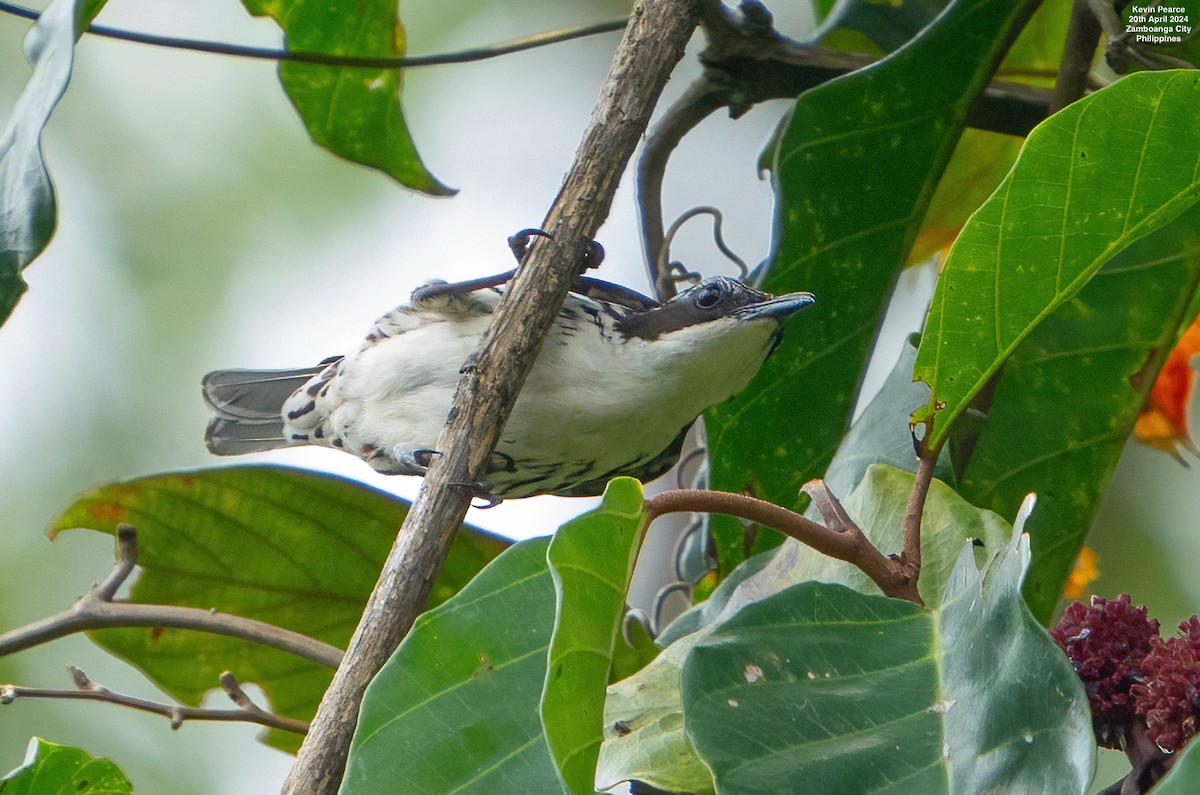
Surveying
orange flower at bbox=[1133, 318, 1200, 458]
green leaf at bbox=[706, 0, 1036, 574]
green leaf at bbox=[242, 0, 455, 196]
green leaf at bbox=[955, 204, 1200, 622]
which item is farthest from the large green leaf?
green leaf at bbox=[242, 0, 455, 196]

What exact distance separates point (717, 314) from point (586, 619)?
1267 millimetres

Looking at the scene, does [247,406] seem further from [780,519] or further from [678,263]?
[780,519]

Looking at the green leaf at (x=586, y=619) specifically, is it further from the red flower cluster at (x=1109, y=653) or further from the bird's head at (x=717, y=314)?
the bird's head at (x=717, y=314)

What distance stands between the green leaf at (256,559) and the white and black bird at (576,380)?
0.62ft

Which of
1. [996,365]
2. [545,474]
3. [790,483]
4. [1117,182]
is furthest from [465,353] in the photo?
[1117,182]

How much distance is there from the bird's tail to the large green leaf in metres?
2.17

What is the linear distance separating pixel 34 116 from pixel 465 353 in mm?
1048

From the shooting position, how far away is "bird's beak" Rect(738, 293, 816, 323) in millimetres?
2150

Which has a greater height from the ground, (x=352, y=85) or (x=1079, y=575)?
(x=352, y=85)

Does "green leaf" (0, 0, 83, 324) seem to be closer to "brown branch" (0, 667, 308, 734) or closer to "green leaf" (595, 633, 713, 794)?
"brown branch" (0, 667, 308, 734)

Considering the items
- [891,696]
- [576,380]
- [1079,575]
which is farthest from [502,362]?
[1079,575]

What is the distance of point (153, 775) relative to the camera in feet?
20.6

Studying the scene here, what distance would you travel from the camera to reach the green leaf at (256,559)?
264 cm

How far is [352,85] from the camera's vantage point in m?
2.89
